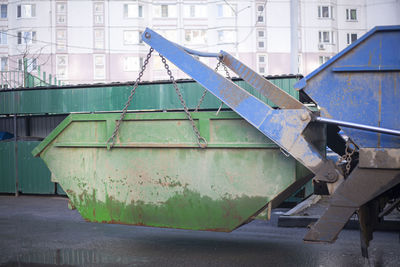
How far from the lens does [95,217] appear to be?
20.4 feet

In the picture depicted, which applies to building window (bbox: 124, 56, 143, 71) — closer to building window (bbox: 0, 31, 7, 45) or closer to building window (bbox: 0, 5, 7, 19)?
building window (bbox: 0, 31, 7, 45)

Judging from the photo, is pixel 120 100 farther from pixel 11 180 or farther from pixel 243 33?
pixel 243 33

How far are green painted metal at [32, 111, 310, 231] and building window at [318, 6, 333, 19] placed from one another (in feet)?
143

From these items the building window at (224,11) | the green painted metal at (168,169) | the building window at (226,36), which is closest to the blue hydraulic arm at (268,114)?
the green painted metal at (168,169)

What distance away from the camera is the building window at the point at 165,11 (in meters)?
47.3

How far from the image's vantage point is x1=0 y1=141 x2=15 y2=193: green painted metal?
594 inches

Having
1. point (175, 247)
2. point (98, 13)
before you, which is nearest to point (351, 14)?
point (98, 13)

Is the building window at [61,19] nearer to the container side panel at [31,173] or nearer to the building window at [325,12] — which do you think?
the building window at [325,12]

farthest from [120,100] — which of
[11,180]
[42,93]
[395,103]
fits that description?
[395,103]

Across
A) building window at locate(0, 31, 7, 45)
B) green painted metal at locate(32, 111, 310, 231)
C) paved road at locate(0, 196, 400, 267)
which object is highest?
building window at locate(0, 31, 7, 45)

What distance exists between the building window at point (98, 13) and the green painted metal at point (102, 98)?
107ft

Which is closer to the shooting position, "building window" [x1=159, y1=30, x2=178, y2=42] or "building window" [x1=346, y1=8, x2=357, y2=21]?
"building window" [x1=159, y1=30, x2=178, y2=42]

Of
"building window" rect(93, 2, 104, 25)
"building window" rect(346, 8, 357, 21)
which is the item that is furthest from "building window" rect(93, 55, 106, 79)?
"building window" rect(346, 8, 357, 21)

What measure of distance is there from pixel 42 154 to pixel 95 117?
977 millimetres
